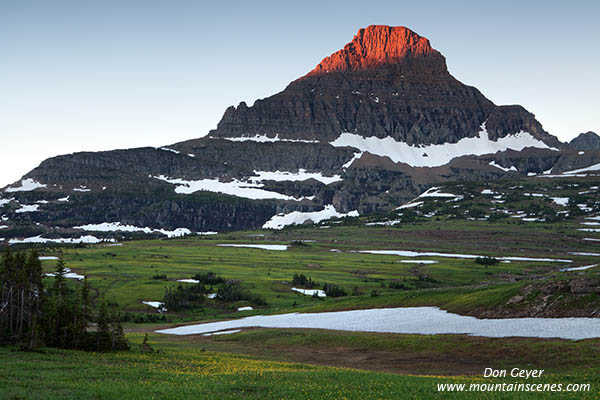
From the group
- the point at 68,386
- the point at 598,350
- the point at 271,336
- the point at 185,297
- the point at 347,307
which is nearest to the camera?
the point at 68,386

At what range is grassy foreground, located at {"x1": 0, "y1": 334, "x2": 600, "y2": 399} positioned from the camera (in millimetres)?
30406

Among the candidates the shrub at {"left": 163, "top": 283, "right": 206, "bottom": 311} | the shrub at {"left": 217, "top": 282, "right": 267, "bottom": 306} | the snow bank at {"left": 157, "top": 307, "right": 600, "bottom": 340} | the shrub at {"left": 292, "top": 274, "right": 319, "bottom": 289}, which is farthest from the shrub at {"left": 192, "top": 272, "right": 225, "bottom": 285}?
the snow bank at {"left": 157, "top": 307, "right": 600, "bottom": 340}

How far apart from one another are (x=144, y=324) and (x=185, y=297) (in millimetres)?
21731

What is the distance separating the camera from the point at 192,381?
35.3 m

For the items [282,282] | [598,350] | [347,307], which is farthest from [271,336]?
[282,282]

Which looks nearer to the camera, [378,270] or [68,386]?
[68,386]

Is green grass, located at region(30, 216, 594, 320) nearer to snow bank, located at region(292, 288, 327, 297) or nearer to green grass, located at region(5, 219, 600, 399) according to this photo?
→ green grass, located at region(5, 219, 600, 399)

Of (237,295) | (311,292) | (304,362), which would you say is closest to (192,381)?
(304,362)

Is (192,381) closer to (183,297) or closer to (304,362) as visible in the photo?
(304,362)

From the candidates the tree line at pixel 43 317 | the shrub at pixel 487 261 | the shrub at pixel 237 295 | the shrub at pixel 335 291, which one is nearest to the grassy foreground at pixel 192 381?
the tree line at pixel 43 317

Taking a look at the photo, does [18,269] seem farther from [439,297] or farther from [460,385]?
[439,297]

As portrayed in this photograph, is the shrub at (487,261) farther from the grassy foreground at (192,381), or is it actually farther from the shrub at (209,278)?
the grassy foreground at (192,381)

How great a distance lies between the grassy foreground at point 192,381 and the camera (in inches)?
1197

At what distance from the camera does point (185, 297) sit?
403ft
